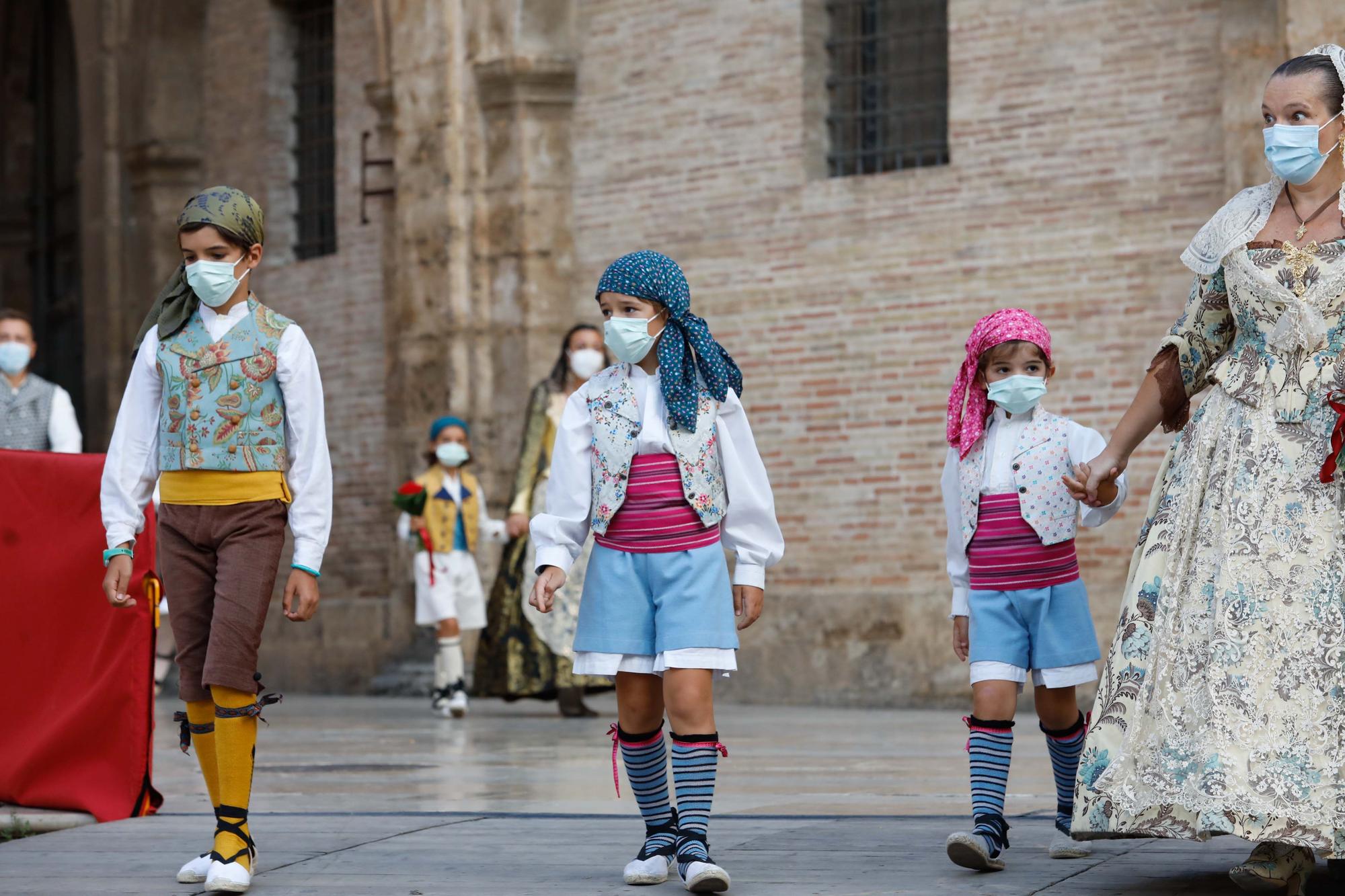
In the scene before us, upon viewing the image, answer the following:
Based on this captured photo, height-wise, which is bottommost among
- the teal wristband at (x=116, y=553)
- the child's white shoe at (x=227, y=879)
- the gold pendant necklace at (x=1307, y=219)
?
the child's white shoe at (x=227, y=879)

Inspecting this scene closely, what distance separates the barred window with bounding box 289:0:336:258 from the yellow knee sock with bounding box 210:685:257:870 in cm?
1172

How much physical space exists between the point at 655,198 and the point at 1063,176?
9.86 feet

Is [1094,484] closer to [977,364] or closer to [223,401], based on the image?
[977,364]

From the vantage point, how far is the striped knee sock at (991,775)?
16.1ft

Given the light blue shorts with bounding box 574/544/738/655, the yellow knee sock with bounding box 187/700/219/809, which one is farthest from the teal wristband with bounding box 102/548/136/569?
the light blue shorts with bounding box 574/544/738/655

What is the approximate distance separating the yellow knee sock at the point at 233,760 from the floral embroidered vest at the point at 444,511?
6834mm

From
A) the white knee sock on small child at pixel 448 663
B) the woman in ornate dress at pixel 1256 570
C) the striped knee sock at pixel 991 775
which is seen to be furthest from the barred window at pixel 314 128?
the woman in ornate dress at pixel 1256 570

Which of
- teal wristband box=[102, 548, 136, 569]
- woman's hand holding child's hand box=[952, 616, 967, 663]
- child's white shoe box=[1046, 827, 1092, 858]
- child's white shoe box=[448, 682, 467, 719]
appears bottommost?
child's white shoe box=[448, 682, 467, 719]

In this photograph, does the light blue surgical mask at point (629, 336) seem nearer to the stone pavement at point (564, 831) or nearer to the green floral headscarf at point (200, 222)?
the green floral headscarf at point (200, 222)

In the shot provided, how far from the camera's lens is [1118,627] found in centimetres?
463

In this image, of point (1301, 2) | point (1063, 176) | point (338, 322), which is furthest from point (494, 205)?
point (1301, 2)

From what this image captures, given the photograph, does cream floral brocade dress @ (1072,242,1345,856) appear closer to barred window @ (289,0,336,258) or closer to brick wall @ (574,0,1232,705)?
brick wall @ (574,0,1232,705)

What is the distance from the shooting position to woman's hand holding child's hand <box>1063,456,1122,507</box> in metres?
4.78

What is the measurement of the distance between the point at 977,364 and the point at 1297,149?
1196 millimetres
